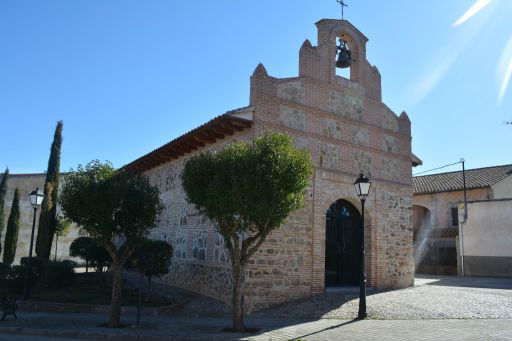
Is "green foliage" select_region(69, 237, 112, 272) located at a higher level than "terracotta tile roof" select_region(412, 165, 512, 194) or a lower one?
lower

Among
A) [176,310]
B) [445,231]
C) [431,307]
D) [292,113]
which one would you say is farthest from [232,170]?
[445,231]

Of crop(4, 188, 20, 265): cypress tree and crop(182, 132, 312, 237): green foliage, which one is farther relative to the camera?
crop(4, 188, 20, 265): cypress tree

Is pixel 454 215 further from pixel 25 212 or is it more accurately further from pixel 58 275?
pixel 25 212

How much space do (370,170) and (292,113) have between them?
3518 millimetres

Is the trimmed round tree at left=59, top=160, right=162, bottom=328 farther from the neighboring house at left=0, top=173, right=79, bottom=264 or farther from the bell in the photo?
the neighboring house at left=0, top=173, right=79, bottom=264

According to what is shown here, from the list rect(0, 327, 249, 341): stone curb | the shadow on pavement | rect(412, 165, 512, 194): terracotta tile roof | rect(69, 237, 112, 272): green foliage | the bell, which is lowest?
rect(0, 327, 249, 341): stone curb

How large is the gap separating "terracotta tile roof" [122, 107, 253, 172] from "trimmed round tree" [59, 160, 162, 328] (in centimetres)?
285

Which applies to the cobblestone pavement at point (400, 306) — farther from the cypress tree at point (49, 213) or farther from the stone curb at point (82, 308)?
the cypress tree at point (49, 213)

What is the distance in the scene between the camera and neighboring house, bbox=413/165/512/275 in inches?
892

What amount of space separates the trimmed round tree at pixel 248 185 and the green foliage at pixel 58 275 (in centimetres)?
937

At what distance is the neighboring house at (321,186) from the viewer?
11727 mm

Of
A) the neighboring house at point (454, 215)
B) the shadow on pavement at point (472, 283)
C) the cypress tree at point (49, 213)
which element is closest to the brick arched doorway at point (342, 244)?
the shadow on pavement at point (472, 283)

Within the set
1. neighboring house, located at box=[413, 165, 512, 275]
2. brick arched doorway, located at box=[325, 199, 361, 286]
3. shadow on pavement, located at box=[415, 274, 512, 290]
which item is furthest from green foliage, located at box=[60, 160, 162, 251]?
neighboring house, located at box=[413, 165, 512, 275]

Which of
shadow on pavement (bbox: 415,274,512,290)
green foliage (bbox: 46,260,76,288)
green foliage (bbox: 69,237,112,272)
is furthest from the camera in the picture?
green foliage (bbox: 69,237,112,272)
